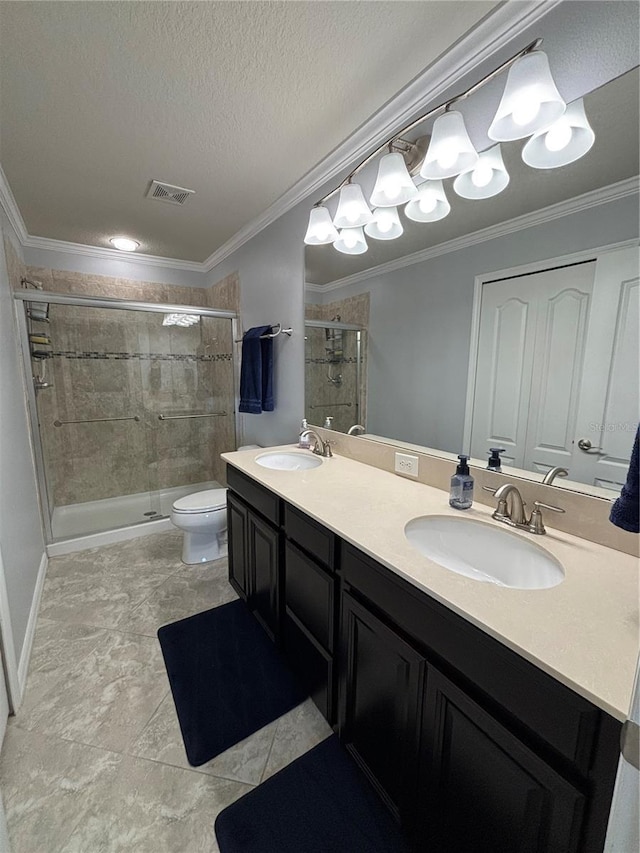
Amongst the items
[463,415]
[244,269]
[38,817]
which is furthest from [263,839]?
[244,269]

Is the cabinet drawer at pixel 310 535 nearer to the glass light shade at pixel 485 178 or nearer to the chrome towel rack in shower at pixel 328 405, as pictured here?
the chrome towel rack in shower at pixel 328 405

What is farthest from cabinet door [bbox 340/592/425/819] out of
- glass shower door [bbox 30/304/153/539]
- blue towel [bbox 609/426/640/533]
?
glass shower door [bbox 30/304/153/539]

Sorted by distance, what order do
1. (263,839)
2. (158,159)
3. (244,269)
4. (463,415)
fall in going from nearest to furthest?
(263,839), (463,415), (158,159), (244,269)

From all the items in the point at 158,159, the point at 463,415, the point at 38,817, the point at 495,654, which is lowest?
the point at 38,817

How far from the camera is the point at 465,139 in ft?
3.89

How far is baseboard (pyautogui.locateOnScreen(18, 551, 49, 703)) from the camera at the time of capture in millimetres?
1502

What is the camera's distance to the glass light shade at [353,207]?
160 centimetres

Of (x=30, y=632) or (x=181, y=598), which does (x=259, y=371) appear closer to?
(x=181, y=598)

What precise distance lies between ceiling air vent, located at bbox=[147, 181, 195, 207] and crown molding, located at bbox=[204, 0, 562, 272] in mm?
595

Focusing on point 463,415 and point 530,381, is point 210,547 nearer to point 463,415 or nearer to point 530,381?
point 463,415

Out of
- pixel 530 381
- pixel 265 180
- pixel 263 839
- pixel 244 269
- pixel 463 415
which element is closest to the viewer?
pixel 263 839

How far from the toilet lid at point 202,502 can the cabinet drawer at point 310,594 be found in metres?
1.05

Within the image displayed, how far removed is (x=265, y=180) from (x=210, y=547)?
2.34 m

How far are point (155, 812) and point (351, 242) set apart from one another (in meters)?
2.32
